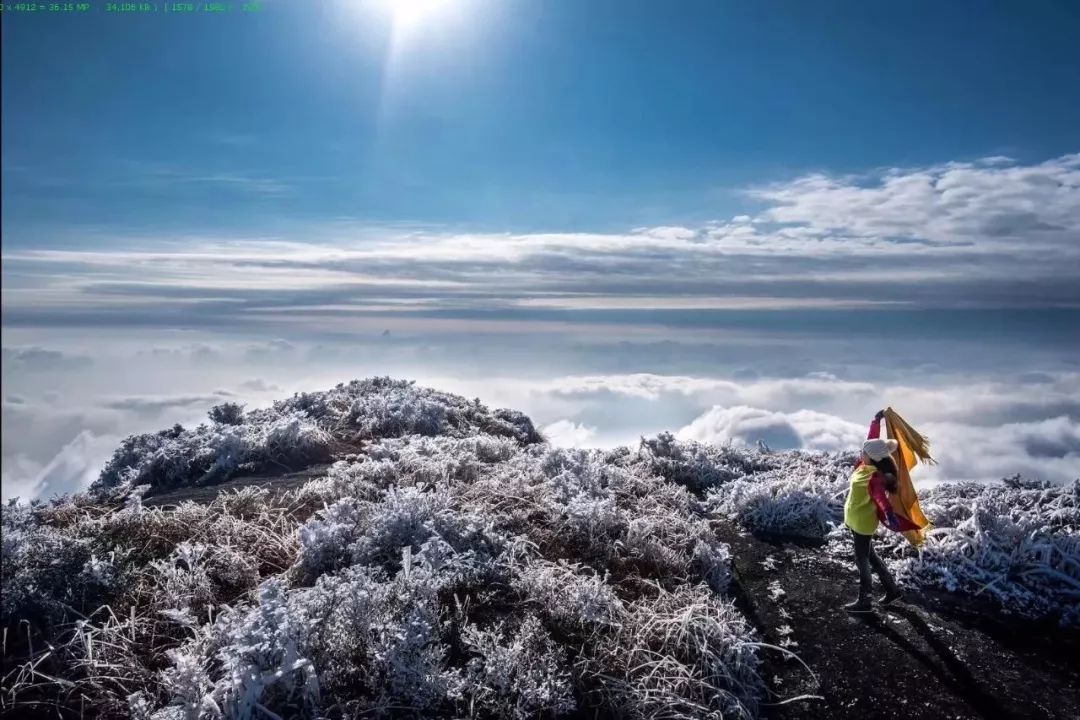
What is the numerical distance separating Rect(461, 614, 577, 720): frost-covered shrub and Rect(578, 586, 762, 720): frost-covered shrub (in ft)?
1.08

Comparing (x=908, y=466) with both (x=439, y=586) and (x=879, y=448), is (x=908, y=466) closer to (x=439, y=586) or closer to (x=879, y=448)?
(x=879, y=448)

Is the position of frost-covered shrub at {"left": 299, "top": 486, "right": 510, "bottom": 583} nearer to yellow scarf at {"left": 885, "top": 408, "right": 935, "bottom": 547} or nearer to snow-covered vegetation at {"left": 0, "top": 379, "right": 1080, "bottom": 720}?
snow-covered vegetation at {"left": 0, "top": 379, "right": 1080, "bottom": 720}

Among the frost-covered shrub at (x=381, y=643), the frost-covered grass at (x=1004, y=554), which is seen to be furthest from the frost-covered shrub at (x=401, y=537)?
the frost-covered grass at (x=1004, y=554)

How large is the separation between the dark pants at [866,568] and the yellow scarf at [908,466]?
0.53m

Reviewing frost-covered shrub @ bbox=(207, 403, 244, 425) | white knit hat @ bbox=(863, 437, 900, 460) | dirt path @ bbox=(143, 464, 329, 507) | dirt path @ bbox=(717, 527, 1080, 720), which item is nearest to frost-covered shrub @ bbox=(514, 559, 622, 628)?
dirt path @ bbox=(717, 527, 1080, 720)

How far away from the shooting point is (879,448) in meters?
7.46

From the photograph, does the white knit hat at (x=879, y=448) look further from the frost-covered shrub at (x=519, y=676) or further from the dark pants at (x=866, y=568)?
the frost-covered shrub at (x=519, y=676)

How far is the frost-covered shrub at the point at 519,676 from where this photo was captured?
531 cm

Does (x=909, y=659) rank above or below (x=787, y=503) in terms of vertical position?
below

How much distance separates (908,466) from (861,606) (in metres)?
2.33

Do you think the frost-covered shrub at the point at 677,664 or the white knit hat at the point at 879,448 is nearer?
the frost-covered shrub at the point at 677,664

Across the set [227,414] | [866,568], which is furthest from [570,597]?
[227,414]

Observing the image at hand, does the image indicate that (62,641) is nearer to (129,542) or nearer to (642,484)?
(129,542)

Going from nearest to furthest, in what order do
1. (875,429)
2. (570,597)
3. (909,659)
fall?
(909,659) < (570,597) < (875,429)
